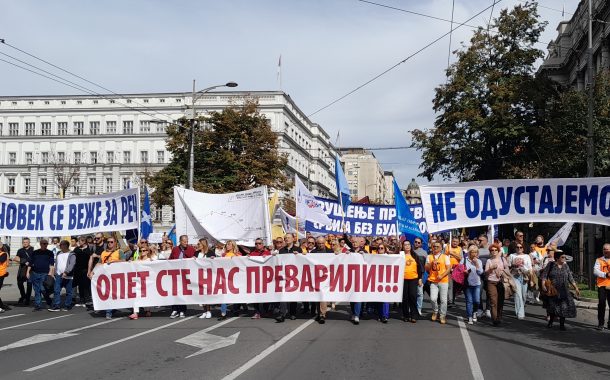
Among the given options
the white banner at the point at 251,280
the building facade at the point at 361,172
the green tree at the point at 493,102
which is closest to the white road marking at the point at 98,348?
the white banner at the point at 251,280

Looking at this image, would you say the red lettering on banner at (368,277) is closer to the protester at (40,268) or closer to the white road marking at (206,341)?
the white road marking at (206,341)

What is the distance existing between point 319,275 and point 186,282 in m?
2.89

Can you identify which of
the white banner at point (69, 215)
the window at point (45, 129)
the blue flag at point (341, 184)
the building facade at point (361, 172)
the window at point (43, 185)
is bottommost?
the white banner at point (69, 215)

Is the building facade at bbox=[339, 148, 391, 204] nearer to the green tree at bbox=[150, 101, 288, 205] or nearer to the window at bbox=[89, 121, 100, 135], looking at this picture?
the window at bbox=[89, 121, 100, 135]

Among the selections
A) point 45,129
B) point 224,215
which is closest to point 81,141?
point 45,129

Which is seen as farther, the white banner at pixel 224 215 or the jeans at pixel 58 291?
the jeans at pixel 58 291

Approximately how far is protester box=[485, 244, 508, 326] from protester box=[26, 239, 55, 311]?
10.7m

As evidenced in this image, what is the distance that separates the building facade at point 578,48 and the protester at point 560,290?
71.4 ft

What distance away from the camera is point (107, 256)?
1464cm

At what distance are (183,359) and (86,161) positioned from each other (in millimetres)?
83385

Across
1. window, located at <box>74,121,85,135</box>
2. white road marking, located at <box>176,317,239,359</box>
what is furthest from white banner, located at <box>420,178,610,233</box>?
window, located at <box>74,121,85,135</box>

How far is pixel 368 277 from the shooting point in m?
13.1

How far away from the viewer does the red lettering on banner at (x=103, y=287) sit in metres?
13.8

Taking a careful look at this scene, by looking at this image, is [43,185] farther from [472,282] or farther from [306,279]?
[472,282]
